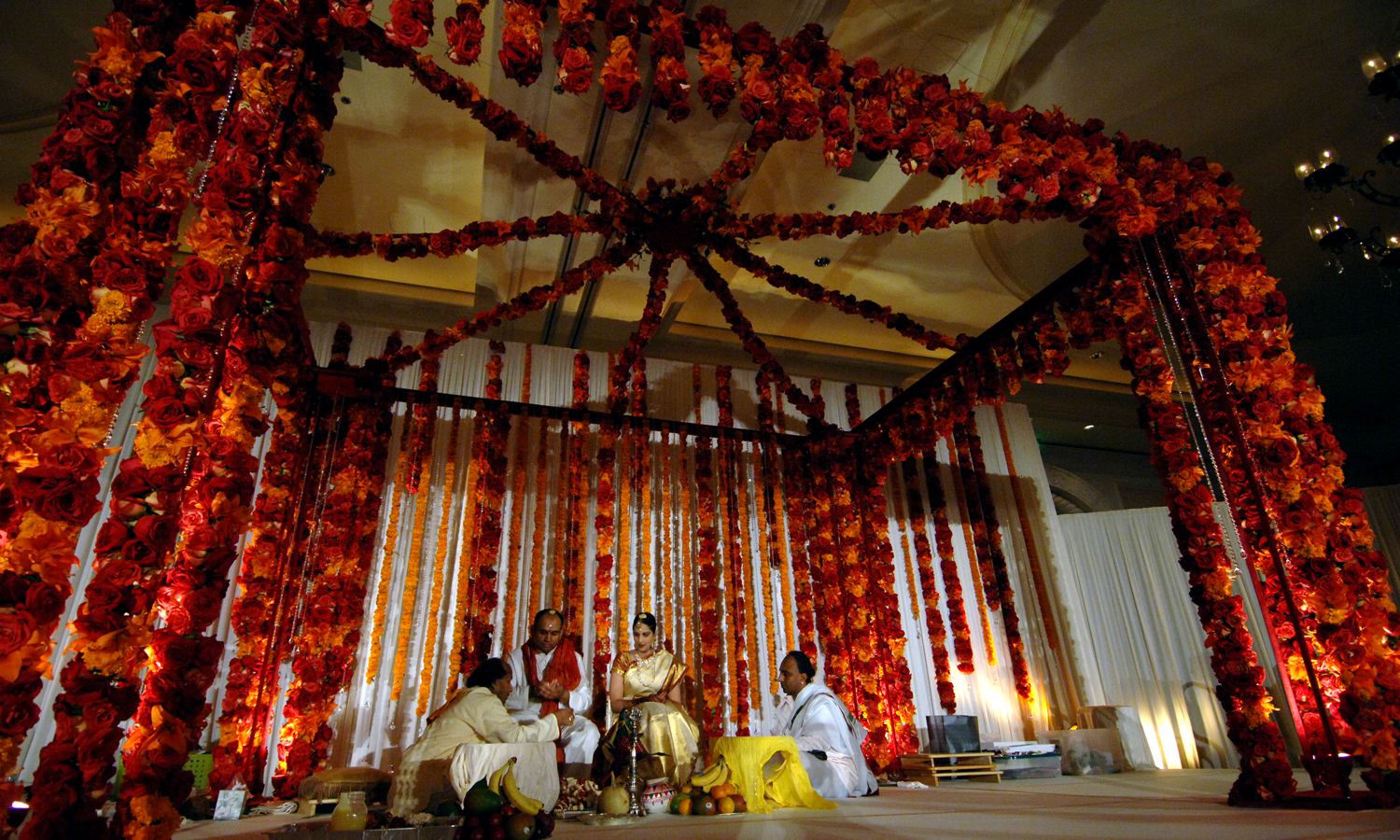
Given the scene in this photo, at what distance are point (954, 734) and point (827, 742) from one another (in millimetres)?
2522

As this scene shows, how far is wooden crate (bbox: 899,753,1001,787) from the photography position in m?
6.67

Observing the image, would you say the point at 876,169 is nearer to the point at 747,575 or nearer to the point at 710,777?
the point at 747,575

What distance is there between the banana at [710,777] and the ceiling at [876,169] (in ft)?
16.9

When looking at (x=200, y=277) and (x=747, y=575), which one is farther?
(x=747, y=575)

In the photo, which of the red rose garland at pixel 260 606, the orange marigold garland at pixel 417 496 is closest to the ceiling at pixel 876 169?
the orange marigold garland at pixel 417 496

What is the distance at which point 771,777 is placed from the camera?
4.39 meters

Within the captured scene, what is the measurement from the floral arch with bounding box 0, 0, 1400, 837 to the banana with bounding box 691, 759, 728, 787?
2664 millimetres

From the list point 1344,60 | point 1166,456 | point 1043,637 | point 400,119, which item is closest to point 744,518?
point 1043,637

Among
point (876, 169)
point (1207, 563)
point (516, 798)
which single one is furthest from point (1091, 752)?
point (516, 798)

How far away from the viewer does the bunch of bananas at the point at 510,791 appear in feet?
10.6

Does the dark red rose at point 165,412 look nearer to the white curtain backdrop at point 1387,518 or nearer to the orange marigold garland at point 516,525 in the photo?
the orange marigold garland at point 516,525

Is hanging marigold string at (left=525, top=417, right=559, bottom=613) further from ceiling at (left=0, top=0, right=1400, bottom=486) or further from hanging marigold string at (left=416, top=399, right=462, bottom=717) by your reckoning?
ceiling at (left=0, top=0, right=1400, bottom=486)

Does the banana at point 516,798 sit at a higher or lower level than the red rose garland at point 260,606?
lower

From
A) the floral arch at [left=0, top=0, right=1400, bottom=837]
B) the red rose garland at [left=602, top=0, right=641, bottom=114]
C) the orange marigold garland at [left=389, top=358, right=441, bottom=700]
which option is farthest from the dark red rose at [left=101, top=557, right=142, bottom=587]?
the orange marigold garland at [left=389, top=358, right=441, bottom=700]
